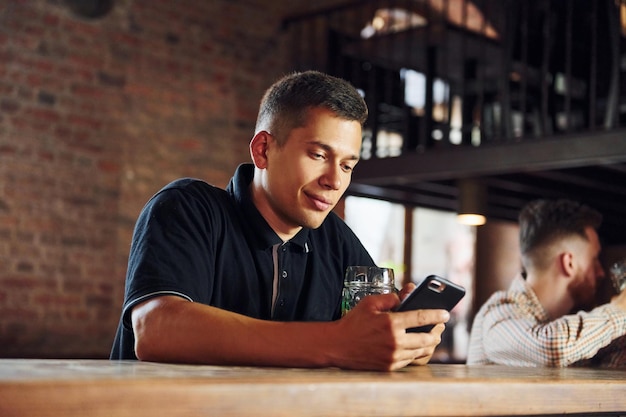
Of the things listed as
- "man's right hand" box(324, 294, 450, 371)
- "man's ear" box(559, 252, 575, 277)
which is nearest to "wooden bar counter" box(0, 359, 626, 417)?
"man's right hand" box(324, 294, 450, 371)

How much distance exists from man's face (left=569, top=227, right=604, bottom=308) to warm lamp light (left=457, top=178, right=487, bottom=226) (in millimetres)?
3063

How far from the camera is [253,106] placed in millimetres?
7160

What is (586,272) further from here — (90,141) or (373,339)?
(90,141)

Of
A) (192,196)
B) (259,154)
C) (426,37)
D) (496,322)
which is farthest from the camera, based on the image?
(426,37)

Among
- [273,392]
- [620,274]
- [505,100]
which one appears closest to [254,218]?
[273,392]

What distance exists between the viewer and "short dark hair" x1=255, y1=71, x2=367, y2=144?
1.84 meters

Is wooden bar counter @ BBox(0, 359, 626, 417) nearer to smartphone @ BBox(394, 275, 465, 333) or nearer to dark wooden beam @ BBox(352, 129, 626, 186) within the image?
smartphone @ BBox(394, 275, 465, 333)

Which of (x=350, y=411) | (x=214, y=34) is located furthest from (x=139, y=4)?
(x=350, y=411)

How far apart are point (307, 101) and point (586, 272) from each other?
1.45 m

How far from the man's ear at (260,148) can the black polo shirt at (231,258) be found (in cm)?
7

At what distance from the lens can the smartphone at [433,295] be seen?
1.47 metres

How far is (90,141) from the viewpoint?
6098 millimetres

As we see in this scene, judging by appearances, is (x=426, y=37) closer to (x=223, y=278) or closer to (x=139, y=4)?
(x=139, y=4)

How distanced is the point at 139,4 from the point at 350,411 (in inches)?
225
